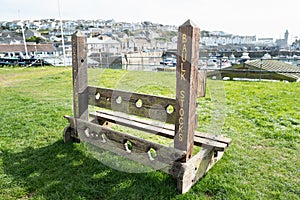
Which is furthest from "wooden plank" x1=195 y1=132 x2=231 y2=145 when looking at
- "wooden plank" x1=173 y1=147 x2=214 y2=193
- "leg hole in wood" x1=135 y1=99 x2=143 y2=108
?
"leg hole in wood" x1=135 y1=99 x2=143 y2=108

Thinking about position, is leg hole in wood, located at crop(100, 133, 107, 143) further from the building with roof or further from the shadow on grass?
the building with roof

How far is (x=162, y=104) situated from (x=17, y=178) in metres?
2.05

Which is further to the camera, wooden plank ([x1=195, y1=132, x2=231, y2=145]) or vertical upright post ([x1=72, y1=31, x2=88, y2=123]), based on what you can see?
vertical upright post ([x1=72, y1=31, x2=88, y2=123])

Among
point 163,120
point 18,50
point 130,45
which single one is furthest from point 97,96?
point 130,45

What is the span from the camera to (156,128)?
3.37 meters

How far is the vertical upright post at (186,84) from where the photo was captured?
7.44 feet

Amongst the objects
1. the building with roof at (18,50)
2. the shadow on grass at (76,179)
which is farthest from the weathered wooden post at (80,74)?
the building with roof at (18,50)

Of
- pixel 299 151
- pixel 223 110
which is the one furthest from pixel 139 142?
pixel 223 110

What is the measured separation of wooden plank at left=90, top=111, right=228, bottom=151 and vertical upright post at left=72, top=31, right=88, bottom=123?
14.9 inches

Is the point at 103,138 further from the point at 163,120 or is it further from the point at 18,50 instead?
the point at 18,50

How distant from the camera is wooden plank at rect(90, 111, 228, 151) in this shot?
9.54ft

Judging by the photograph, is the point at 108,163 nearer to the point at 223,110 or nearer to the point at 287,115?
the point at 223,110

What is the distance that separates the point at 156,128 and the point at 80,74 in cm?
143

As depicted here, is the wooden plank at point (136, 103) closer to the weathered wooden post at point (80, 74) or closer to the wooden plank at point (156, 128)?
the weathered wooden post at point (80, 74)
